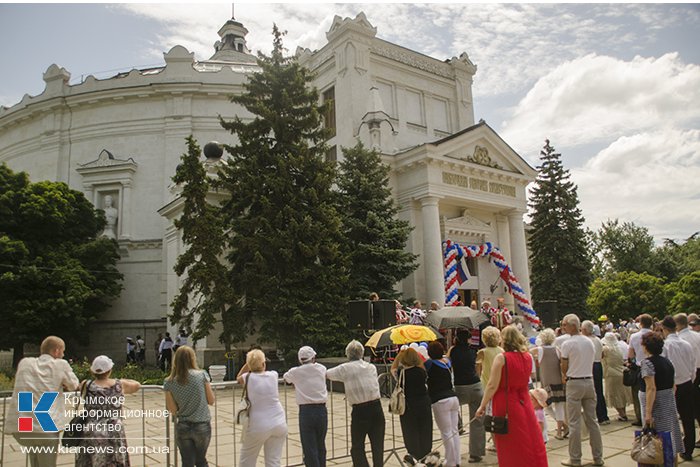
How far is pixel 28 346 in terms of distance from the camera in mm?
30484

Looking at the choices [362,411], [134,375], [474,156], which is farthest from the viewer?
[474,156]

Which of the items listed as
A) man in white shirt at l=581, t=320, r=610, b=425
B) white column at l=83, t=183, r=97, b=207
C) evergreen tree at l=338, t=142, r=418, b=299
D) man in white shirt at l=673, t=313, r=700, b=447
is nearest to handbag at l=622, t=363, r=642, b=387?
man in white shirt at l=581, t=320, r=610, b=425

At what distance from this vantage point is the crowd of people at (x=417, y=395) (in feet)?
18.9

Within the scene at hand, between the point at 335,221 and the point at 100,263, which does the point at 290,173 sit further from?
the point at 100,263

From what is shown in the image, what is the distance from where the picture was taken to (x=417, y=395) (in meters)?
7.01

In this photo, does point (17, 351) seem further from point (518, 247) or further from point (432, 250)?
point (518, 247)

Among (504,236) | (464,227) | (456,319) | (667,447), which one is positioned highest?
(464,227)

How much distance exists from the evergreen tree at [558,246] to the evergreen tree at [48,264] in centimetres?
2816

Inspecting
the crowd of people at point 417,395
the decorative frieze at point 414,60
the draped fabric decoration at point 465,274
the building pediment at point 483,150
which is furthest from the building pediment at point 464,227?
the crowd of people at point 417,395

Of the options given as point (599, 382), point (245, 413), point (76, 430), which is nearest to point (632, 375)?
point (599, 382)

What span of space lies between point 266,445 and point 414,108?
2701 cm

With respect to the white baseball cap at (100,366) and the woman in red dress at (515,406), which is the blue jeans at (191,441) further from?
the woman in red dress at (515,406)

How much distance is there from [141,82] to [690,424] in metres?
37.6

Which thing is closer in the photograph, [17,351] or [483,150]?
[17,351]
